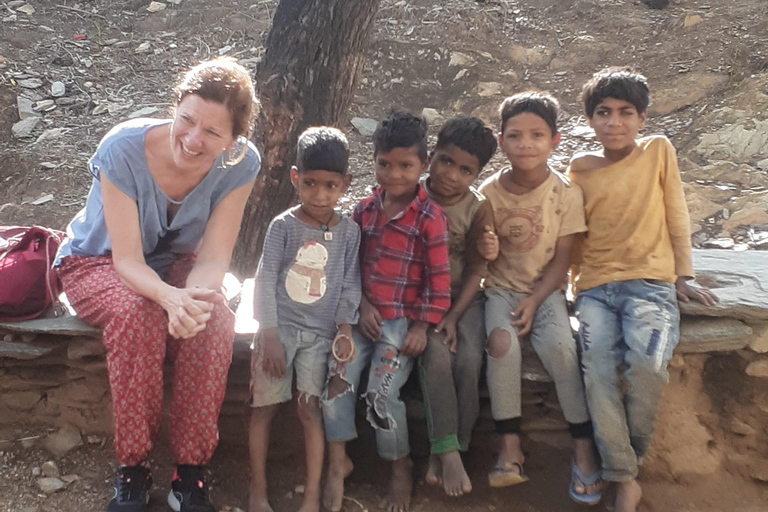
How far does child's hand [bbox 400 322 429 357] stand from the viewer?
2367 millimetres

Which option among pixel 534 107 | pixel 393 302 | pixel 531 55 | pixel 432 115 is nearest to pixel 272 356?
pixel 393 302

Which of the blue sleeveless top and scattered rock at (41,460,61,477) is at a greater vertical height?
the blue sleeveless top

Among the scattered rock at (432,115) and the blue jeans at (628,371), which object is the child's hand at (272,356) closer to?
the blue jeans at (628,371)

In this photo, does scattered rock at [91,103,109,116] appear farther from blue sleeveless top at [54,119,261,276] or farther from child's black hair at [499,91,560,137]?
child's black hair at [499,91,560,137]

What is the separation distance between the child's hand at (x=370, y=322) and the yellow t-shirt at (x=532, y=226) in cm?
47

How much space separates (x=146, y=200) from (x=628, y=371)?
173cm

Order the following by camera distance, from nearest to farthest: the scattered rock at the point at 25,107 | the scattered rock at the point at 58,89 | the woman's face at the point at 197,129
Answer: the woman's face at the point at 197,129, the scattered rock at the point at 25,107, the scattered rock at the point at 58,89

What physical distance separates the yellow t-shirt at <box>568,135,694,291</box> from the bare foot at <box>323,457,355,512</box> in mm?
1123

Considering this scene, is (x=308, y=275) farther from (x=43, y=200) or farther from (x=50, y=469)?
(x=43, y=200)

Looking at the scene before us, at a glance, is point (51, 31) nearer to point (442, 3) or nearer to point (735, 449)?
point (442, 3)

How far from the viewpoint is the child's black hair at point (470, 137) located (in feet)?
8.16

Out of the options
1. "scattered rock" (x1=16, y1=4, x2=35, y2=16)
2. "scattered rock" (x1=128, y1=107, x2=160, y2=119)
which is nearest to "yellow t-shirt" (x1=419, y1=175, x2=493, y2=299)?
"scattered rock" (x1=128, y1=107, x2=160, y2=119)

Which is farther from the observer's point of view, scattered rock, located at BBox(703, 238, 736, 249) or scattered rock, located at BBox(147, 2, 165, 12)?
scattered rock, located at BBox(147, 2, 165, 12)

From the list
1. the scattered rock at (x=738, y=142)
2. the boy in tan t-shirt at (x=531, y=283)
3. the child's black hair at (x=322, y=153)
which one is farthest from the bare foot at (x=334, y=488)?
the scattered rock at (x=738, y=142)
